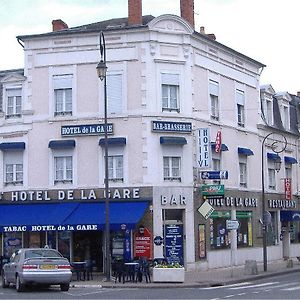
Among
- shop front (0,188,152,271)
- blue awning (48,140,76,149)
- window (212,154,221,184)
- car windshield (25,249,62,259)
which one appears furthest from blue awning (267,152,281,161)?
car windshield (25,249,62,259)

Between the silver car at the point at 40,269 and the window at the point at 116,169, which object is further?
the window at the point at 116,169

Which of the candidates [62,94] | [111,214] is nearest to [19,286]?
[111,214]

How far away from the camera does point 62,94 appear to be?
35.1 metres

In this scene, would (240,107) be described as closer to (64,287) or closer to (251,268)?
(251,268)

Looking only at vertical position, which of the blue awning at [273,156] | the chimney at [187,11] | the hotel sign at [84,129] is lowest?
the blue awning at [273,156]

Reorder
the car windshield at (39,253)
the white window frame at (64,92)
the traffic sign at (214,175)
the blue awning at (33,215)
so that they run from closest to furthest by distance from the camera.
Result: the car windshield at (39,253), the blue awning at (33,215), the traffic sign at (214,175), the white window frame at (64,92)

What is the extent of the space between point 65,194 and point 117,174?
2.57 m

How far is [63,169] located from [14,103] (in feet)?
13.8

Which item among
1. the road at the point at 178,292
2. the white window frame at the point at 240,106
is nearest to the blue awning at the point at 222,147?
the white window frame at the point at 240,106

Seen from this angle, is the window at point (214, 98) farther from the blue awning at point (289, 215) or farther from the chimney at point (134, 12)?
the blue awning at point (289, 215)

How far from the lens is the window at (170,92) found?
1358 inches

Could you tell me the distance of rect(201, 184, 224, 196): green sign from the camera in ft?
114

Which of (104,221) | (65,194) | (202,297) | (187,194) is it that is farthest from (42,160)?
(202,297)

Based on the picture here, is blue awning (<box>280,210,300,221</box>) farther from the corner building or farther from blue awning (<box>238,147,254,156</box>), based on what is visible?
the corner building
